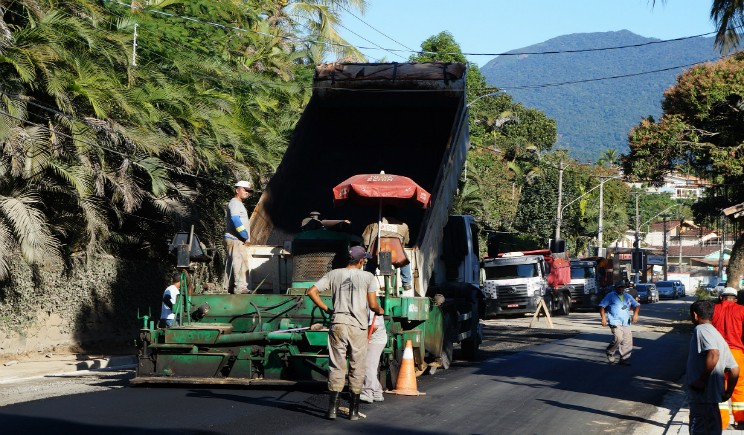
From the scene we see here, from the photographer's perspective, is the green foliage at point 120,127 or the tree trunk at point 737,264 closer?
the green foliage at point 120,127

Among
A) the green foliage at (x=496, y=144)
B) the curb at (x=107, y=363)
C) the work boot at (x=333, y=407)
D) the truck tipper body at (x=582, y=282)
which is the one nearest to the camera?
the work boot at (x=333, y=407)

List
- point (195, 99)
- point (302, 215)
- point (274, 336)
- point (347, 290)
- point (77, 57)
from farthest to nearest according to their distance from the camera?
point (195, 99) → point (77, 57) → point (302, 215) → point (274, 336) → point (347, 290)

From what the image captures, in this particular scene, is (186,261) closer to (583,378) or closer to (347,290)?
(347,290)

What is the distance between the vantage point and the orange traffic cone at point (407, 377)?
1271cm

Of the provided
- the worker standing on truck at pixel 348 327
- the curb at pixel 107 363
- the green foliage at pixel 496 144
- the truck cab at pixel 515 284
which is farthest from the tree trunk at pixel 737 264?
the worker standing on truck at pixel 348 327

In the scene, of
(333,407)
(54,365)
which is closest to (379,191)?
(333,407)

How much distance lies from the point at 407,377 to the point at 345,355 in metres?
2.16

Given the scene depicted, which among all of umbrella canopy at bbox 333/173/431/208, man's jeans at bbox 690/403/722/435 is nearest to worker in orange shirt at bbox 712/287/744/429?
man's jeans at bbox 690/403/722/435

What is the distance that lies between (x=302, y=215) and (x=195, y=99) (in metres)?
8.43

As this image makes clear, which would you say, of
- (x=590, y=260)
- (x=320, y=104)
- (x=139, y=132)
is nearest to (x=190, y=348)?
(x=320, y=104)

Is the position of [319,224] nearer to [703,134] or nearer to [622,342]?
[622,342]

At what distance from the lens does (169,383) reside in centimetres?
1259

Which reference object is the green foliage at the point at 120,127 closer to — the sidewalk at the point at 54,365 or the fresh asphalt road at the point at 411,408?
the sidewalk at the point at 54,365

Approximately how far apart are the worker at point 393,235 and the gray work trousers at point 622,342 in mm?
6491
